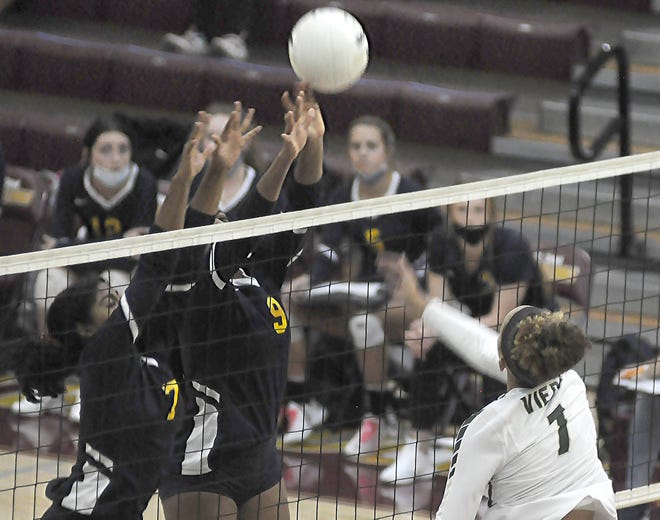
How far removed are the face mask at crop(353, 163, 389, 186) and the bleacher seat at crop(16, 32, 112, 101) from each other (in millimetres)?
2842

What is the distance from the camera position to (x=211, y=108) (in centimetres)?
895

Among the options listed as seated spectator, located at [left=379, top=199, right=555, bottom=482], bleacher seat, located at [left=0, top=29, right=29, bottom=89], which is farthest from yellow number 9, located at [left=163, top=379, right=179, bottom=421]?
bleacher seat, located at [left=0, top=29, right=29, bottom=89]

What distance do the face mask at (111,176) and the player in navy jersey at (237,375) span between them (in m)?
2.85

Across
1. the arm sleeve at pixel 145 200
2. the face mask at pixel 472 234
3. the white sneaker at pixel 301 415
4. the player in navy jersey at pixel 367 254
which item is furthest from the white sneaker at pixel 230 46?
the face mask at pixel 472 234

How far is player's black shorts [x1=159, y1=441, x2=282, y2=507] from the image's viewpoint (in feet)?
14.2

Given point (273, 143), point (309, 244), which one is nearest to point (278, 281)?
point (309, 244)

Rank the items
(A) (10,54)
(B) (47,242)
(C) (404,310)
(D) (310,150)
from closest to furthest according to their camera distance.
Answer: (D) (310,150)
(C) (404,310)
(B) (47,242)
(A) (10,54)

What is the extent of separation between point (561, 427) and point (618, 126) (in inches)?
162

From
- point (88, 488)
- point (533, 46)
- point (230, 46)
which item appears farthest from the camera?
point (230, 46)

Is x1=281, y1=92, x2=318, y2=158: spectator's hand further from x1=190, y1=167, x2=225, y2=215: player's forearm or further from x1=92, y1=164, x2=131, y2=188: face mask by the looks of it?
x1=92, y1=164, x2=131, y2=188: face mask

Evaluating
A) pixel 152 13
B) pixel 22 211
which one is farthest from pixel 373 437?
pixel 152 13

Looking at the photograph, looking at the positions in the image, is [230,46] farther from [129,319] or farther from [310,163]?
[129,319]

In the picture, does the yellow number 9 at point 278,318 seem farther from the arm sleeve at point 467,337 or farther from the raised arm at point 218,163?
the arm sleeve at point 467,337

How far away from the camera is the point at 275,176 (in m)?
4.37
